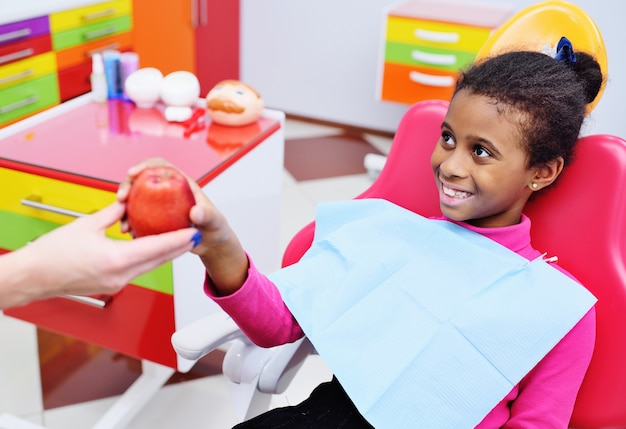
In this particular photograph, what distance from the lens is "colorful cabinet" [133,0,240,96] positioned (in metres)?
3.04

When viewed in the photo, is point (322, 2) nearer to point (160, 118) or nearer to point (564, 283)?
point (160, 118)

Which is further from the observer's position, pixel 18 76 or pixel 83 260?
pixel 18 76

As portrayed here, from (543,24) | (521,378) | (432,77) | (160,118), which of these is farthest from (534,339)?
(432,77)

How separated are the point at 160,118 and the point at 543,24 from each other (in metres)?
0.97

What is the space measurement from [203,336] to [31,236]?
0.72 m

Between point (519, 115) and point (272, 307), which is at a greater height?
point (519, 115)

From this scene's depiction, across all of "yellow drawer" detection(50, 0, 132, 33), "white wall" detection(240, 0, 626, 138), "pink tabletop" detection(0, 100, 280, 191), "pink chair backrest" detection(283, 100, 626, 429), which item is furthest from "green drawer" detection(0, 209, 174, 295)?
"white wall" detection(240, 0, 626, 138)

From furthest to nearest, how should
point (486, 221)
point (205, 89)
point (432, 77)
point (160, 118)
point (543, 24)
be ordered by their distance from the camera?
point (205, 89), point (432, 77), point (160, 118), point (543, 24), point (486, 221)

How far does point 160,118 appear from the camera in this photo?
179 cm

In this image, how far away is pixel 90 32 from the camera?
8.63 ft

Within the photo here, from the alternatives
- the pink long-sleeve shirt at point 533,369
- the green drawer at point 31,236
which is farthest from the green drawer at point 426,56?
the pink long-sleeve shirt at point 533,369

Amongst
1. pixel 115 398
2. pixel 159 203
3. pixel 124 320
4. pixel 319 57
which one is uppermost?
pixel 159 203

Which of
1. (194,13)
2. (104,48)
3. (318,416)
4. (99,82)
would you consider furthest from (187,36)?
(318,416)

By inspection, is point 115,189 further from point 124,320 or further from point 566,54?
point 566,54
